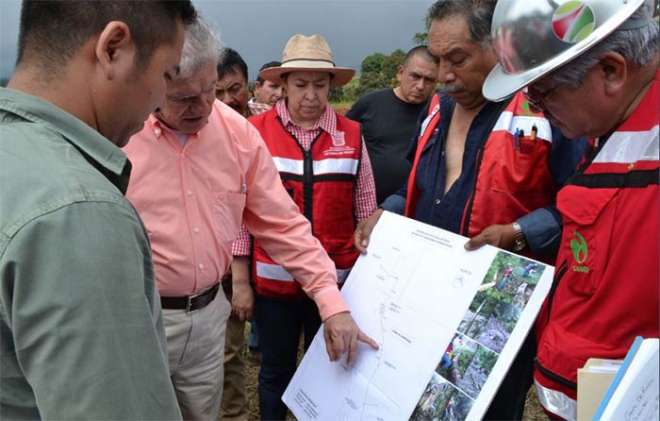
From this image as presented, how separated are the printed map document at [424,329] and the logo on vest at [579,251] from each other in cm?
18

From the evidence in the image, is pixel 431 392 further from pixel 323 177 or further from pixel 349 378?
pixel 323 177

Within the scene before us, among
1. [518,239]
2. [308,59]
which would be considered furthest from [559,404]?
[308,59]

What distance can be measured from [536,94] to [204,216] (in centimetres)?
131

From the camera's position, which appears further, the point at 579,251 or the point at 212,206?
the point at 212,206

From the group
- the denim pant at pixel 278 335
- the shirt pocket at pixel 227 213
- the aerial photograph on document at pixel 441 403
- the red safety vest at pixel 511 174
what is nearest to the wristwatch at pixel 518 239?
the red safety vest at pixel 511 174

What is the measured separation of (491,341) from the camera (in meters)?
1.59

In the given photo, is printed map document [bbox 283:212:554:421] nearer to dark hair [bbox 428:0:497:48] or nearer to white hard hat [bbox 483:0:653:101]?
white hard hat [bbox 483:0:653:101]

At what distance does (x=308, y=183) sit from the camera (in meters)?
2.88

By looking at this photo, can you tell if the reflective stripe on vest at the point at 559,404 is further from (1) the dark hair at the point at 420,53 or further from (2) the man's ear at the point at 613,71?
(1) the dark hair at the point at 420,53

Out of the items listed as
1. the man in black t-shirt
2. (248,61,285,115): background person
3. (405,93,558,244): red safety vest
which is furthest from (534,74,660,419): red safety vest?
(248,61,285,115): background person

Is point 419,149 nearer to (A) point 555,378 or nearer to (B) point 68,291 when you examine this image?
(A) point 555,378

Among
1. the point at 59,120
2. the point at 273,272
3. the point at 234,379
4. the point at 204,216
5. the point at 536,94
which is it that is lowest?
the point at 234,379

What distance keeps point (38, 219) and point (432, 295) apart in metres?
1.34

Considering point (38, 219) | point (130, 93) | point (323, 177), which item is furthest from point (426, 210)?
point (38, 219)
